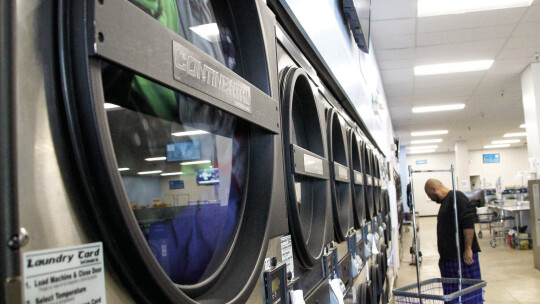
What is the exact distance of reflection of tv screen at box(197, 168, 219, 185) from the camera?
894 mm

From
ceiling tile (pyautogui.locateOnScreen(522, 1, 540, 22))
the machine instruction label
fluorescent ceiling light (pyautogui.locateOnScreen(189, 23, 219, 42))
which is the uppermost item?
ceiling tile (pyautogui.locateOnScreen(522, 1, 540, 22))

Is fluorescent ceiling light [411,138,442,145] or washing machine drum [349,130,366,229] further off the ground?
fluorescent ceiling light [411,138,442,145]

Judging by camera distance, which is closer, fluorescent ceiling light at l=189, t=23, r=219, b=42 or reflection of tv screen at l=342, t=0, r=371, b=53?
fluorescent ceiling light at l=189, t=23, r=219, b=42

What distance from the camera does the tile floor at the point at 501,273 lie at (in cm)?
561

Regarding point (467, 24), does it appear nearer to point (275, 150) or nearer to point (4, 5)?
point (275, 150)

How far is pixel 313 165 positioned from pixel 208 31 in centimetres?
57

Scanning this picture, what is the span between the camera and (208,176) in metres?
0.93

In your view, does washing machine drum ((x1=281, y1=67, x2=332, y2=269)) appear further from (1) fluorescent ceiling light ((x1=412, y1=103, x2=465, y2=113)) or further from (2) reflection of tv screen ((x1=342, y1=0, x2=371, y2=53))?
(1) fluorescent ceiling light ((x1=412, y1=103, x2=465, y2=113))

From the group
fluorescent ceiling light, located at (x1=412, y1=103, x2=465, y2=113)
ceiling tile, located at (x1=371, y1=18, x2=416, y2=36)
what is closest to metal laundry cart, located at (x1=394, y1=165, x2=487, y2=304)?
ceiling tile, located at (x1=371, y1=18, x2=416, y2=36)

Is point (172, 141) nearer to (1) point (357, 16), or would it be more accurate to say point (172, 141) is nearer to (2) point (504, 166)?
(1) point (357, 16)

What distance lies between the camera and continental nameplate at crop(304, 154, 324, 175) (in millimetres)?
1264

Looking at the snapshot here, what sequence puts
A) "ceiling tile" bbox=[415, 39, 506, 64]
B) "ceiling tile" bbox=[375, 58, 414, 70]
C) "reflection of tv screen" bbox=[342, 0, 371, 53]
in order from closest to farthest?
"reflection of tv screen" bbox=[342, 0, 371, 53], "ceiling tile" bbox=[415, 39, 506, 64], "ceiling tile" bbox=[375, 58, 414, 70]

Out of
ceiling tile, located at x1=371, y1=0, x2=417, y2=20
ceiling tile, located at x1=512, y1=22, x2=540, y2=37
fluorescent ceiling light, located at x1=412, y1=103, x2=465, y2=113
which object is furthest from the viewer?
fluorescent ceiling light, located at x1=412, y1=103, x2=465, y2=113

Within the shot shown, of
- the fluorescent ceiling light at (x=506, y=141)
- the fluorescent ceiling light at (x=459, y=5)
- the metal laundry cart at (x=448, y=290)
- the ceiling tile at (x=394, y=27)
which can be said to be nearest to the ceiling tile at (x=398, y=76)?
the ceiling tile at (x=394, y=27)
